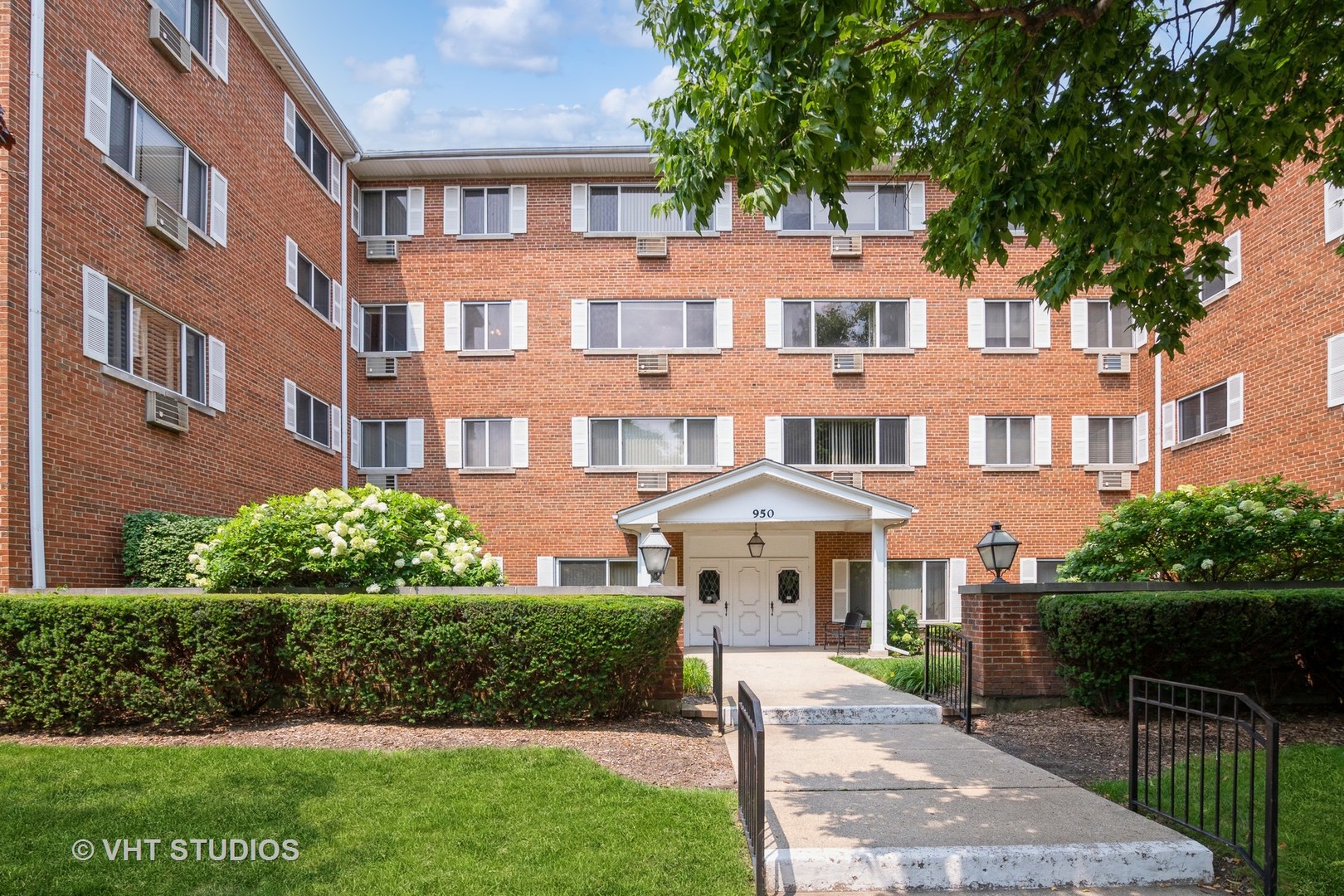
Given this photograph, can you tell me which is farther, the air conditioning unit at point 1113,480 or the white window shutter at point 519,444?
the white window shutter at point 519,444

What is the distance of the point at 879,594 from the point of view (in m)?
17.4

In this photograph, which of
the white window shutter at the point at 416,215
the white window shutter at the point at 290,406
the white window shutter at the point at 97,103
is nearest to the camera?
the white window shutter at the point at 97,103

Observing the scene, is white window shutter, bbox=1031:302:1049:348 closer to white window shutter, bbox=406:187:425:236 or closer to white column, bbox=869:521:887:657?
white column, bbox=869:521:887:657

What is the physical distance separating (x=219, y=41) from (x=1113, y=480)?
61.2 ft

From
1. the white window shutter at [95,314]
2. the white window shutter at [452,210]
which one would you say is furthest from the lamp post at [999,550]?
the white window shutter at [452,210]

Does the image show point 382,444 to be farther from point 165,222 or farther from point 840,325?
point 840,325

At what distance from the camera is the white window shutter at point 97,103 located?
11.2 meters

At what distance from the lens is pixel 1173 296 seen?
7652 millimetres

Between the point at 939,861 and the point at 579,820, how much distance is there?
2.17 m

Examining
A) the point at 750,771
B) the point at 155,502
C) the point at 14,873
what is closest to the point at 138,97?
the point at 155,502

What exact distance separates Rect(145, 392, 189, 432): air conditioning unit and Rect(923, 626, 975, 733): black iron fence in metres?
10.2

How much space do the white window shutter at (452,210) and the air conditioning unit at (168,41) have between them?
7.30 metres

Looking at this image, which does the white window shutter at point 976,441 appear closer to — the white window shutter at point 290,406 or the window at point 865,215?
the window at point 865,215

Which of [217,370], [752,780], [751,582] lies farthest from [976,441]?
[752,780]
